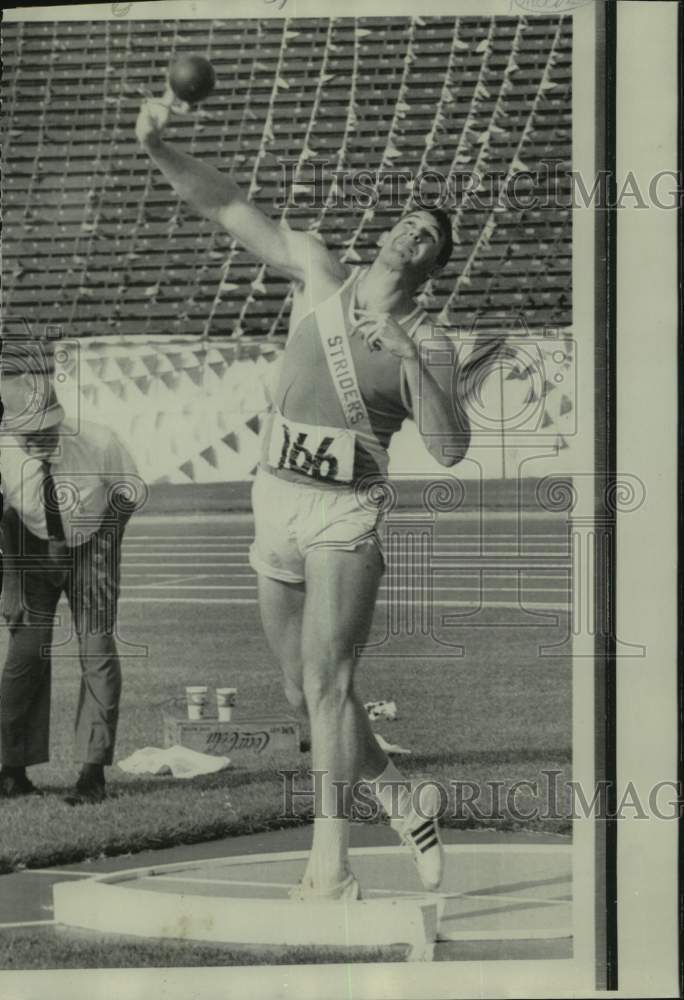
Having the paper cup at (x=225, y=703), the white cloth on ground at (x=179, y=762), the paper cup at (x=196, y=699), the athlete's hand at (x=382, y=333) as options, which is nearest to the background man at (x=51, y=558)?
the white cloth on ground at (x=179, y=762)

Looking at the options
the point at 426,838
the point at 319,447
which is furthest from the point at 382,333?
the point at 426,838

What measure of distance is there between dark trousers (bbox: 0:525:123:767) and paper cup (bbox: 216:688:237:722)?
1.40ft

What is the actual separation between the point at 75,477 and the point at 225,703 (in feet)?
3.48

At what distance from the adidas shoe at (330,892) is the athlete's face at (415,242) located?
7.77 ft

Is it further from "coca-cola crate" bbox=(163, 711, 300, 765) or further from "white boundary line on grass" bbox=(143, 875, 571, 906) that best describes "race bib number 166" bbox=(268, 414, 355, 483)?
"white boundary line on grass" bbox=(143, 875, 571, 906)

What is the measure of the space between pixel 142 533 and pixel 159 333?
78 centimetres

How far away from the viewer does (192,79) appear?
6473mm

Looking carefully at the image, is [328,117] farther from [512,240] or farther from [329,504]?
[329,504]

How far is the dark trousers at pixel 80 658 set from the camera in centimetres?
656

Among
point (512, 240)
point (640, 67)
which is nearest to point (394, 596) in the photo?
point (512, 240)

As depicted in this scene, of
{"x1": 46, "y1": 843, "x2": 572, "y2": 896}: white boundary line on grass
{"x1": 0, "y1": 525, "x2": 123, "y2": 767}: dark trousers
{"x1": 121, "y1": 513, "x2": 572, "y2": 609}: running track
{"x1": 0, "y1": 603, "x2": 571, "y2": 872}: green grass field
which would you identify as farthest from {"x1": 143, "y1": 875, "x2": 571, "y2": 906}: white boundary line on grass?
{"x1": 121, "y1": 513, "x2": 572, "y2": 609}: running track

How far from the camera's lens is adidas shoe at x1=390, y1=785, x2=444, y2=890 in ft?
21.2

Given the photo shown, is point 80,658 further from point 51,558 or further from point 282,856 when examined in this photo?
point 282,856

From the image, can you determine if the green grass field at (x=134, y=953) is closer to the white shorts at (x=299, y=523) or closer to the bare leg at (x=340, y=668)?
the bare leg at (x=340, y=668)
